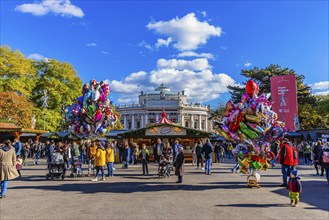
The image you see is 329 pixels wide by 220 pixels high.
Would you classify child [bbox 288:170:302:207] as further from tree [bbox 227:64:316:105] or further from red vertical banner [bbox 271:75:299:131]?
tree [bbox 227:64:316:105]

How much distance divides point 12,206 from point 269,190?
28.5 feet

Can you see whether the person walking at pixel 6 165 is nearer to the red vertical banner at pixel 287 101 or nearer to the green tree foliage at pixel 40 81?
the red vertical banner at pixel 287 101

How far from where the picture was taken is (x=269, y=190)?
11352 millimetres

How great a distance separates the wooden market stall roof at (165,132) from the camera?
1037 inches

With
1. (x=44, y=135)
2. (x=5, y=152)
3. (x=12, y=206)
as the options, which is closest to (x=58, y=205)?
(x=12, y=206)

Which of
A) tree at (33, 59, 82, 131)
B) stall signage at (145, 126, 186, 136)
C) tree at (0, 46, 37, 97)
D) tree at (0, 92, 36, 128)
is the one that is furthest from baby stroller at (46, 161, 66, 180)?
tree at (33, 59, 82, 131)

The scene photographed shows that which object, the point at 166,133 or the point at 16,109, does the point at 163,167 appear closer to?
the point at 166,133

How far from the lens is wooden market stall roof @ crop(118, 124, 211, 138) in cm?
2633

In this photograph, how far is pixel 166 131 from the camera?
26688mm

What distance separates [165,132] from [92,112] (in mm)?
10282

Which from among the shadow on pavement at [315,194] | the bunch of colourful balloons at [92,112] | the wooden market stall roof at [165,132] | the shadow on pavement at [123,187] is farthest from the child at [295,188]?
the wooden market stall roof at [165,132]

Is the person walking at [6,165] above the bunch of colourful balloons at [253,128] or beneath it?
beneath

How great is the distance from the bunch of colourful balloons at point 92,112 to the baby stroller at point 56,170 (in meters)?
3.24

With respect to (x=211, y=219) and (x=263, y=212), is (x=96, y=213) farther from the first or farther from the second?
(x=263, y=212)
